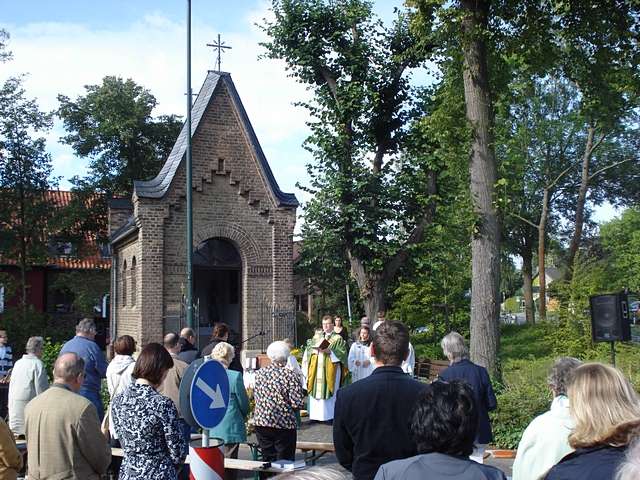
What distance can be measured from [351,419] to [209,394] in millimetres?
1933

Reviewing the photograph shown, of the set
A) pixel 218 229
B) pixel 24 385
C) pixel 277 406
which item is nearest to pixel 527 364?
pixel 218 229

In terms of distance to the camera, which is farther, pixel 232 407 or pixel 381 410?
pixel 232 407

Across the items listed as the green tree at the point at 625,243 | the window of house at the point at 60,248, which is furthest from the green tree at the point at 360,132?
the green tree at the point at 625,243

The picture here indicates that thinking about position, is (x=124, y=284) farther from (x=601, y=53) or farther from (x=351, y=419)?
(x=351, y=419)

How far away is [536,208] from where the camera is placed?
42.3 m

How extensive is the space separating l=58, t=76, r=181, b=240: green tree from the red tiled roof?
82 cm

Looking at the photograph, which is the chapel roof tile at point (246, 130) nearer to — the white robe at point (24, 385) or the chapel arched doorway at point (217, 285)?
the chapel arched doorway at point (217, 285)

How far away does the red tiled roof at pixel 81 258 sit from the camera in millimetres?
32812

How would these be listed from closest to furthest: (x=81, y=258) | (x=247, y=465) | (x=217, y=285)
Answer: (x=247, y=465) → (x=217, y=285) → (x=81, y=258)

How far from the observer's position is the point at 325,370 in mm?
11578

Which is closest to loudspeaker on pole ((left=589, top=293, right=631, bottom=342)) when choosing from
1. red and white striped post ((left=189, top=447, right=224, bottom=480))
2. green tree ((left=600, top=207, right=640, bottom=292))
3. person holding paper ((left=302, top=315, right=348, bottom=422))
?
person holding paper ((left=302, top=315, right=348, bottom=422))

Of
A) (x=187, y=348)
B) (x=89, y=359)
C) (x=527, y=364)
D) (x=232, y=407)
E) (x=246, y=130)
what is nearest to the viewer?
(x=232, y=407)

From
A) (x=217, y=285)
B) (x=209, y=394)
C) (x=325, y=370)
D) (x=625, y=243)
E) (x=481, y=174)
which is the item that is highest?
(x=625, y=243)

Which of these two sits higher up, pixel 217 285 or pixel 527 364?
pixel 217 285
